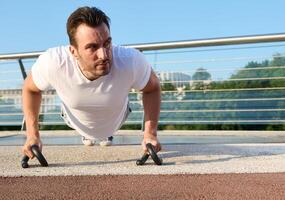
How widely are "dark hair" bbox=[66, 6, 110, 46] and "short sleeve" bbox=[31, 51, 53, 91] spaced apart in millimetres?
180

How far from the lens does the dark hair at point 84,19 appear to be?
2195 mm

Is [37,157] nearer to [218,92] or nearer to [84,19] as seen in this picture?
[84,19]

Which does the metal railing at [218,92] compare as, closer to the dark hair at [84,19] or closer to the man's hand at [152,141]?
the man's hand at [152,141]

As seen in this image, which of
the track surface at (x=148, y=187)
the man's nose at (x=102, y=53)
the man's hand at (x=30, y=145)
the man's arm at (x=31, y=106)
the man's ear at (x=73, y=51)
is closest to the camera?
the track surface at (x=148, y=187)

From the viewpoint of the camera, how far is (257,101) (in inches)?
180

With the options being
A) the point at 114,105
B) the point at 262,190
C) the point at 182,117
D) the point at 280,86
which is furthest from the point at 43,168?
the point at 280,86

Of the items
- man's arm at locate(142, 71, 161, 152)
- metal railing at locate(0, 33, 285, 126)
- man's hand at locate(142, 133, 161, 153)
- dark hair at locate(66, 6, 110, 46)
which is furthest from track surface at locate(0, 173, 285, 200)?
metal railing at locate(0, 33, 285, 126)

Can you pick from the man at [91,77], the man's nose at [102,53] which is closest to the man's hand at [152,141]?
the man at [91,77]

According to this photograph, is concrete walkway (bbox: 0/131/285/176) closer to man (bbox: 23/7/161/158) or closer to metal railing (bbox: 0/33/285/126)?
man (bbox: 23/7/161/158)

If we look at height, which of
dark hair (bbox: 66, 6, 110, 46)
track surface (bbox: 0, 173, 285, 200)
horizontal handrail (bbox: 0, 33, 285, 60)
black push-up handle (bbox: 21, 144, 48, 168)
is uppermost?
horizontal handrail (bbox: 0, 33, 285, 60)

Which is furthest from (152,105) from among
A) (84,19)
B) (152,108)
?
(84,19)

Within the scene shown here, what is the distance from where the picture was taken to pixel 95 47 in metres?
2.18

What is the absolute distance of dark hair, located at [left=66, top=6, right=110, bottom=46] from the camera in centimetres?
220

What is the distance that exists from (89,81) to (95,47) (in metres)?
0.25
